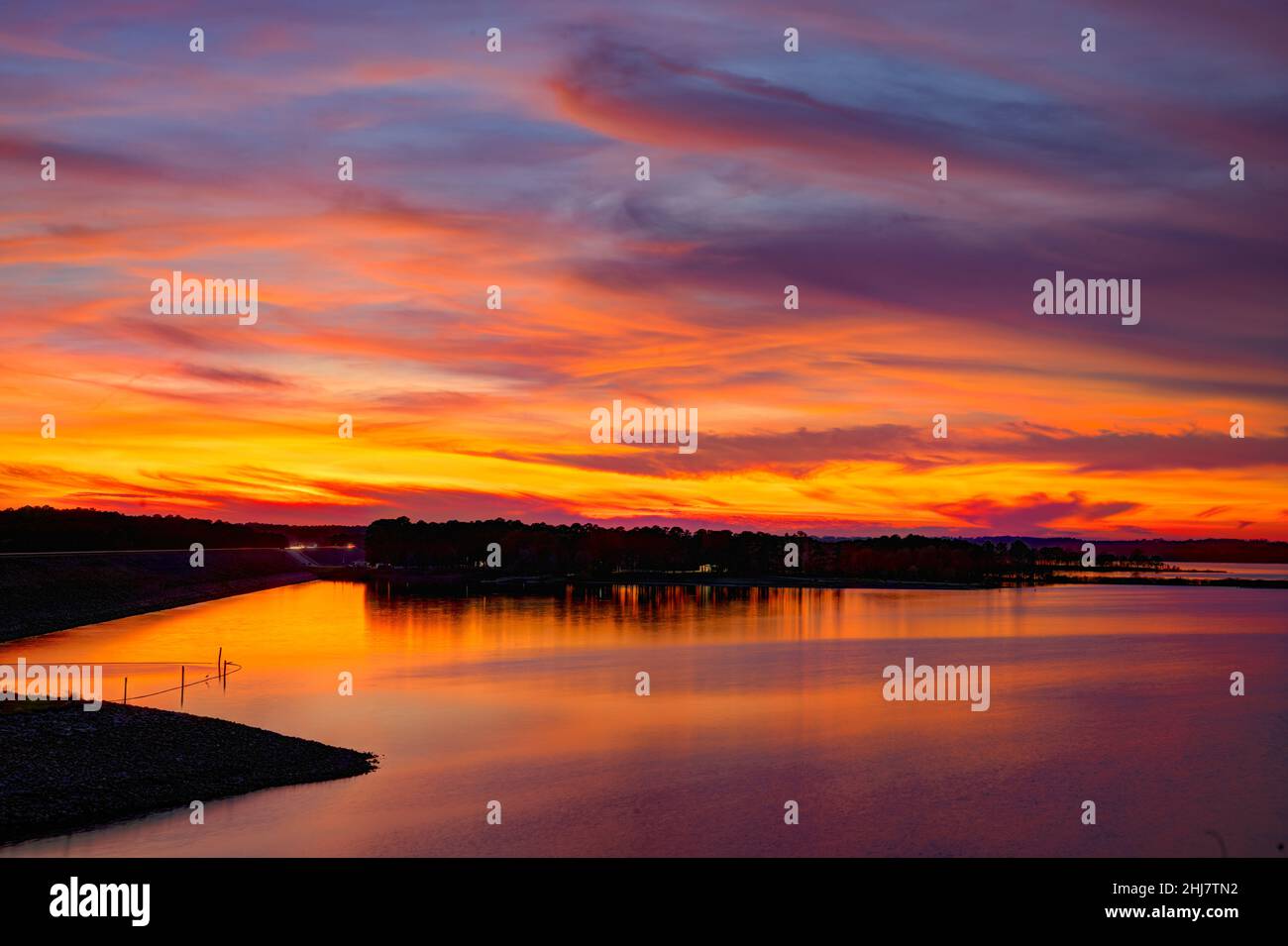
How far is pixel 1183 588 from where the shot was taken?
627 ft

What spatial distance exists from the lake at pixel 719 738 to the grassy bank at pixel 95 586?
180 inches

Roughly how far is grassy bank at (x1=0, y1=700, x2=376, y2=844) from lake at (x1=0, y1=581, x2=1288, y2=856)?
1.08 meters

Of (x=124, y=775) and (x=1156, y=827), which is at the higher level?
(x=124, y=775)

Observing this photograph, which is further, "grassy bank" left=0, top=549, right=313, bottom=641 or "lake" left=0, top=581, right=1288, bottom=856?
"grassy bank" left=0, top=549, right=313, bottom=641

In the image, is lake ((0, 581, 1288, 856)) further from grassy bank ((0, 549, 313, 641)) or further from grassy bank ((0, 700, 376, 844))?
grassy bank ((0, 549, 313, 641))

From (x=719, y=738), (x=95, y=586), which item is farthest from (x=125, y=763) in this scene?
(x=95, y=586)

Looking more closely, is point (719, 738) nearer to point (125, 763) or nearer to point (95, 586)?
point (125, 763)

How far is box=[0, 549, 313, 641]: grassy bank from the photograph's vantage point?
86312 mm

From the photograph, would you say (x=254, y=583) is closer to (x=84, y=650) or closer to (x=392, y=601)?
(x=392, y=601)

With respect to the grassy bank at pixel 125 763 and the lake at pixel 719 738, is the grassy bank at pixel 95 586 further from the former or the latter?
the grassy bank at pixel 125 763

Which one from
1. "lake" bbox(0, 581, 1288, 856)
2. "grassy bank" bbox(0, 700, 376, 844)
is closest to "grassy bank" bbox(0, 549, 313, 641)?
"lake" bbox(0, 581, 1288, 856)

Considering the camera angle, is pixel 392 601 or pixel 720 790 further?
pixel 392 601

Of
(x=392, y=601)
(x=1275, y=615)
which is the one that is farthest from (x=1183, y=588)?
(x=392, y=601)

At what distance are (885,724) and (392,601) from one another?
101376mm
